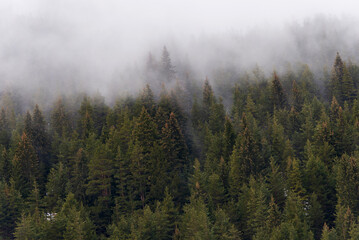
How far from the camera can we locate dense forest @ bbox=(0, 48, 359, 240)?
43312 millimetres

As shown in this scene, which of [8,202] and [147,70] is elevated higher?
[147,70]

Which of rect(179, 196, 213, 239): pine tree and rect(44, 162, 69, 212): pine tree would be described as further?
rect(44, 162, 69, 212): pine tree

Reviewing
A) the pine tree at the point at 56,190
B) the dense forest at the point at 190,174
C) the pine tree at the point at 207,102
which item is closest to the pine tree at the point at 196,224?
the dense forest at the point at 190,174

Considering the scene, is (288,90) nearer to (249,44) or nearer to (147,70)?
(147,70)

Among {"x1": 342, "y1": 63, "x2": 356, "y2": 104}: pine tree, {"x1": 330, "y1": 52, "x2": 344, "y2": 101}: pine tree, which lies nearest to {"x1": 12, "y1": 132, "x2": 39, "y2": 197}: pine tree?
{"x1": 330, "y1": 52, "x2": 344, "y2": 101}: pine tree

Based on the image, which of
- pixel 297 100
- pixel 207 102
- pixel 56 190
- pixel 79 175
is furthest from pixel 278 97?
pixel 56 190

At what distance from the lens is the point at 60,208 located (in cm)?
5181

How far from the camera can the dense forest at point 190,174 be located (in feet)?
142

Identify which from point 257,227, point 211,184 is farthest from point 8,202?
point 257,227

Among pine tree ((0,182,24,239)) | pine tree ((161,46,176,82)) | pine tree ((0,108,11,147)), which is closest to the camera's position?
pine tree ((0,182,24,239))

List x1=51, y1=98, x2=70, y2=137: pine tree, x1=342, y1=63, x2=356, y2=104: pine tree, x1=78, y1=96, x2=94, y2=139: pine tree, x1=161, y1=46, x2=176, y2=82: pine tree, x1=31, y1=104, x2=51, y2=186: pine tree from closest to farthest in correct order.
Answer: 1. x1=31, y1=104, x2=51, y2=186: pine tree
2. x1=78, y1=96, x2=94, y2=139: pine tree
3. x1=51, y1=98, x2=70, y2=137: pine tree
4. x1=342, y1=63, x2=356, y2=104: pine tree
5. x1=161, y1=46, x2=176, y2=82: pine tree

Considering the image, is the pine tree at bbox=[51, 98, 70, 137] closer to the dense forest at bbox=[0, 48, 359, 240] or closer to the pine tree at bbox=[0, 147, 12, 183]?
the dense forest at bbox=[0, 48, 359, 240]

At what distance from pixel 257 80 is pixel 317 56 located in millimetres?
41444

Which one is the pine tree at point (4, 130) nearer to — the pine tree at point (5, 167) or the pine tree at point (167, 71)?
the pine tree at point (5, 167)
